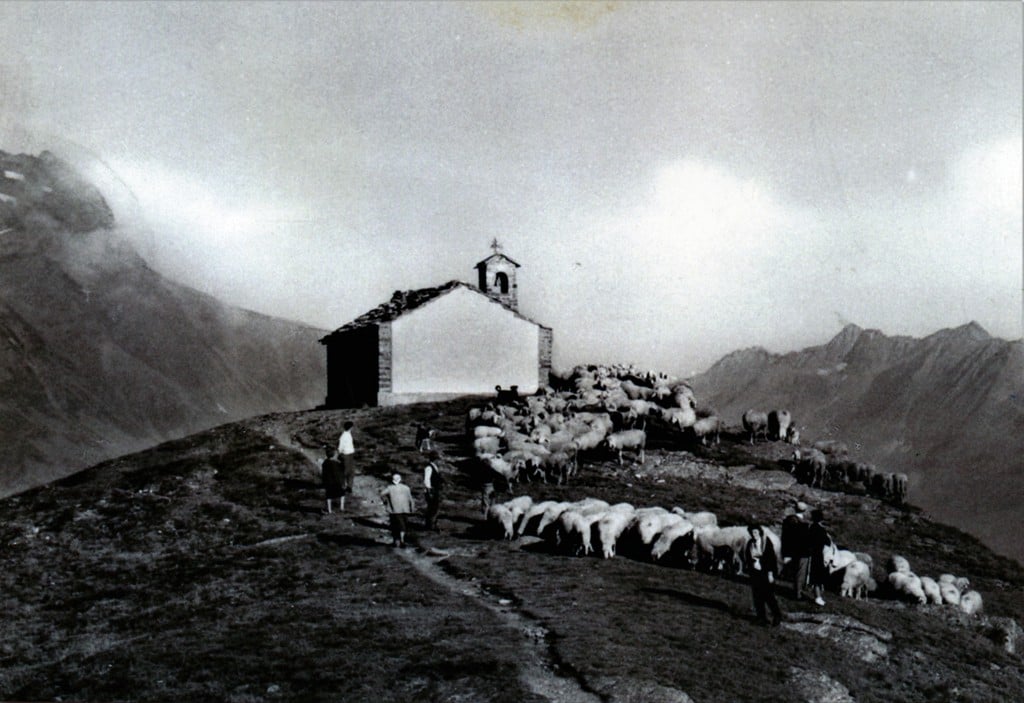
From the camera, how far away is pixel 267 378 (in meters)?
97.6

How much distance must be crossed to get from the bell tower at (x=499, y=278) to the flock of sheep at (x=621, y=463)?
5.53 metres

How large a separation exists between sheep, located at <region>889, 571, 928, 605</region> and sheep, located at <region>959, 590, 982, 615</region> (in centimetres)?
90

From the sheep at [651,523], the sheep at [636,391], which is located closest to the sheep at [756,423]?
the sheep at [636,391]

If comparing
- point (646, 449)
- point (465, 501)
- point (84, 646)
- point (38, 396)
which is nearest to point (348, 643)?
point (84, 646)

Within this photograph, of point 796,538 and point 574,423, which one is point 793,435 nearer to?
point 574,423

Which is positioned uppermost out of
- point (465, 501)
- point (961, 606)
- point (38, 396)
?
point (38, 396)

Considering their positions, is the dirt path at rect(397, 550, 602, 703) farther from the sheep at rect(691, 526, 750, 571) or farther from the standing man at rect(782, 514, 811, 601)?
the standing man at rect(782, 514, 811, 601)

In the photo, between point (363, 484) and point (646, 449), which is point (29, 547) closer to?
point (363, 484)

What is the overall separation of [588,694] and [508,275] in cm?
3361

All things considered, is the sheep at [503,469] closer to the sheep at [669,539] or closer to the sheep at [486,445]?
the sheep at [486,445]

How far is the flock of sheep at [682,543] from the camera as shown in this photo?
17398 mm

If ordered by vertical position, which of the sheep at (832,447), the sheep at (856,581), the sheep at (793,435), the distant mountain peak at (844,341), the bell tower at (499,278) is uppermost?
the bell tower at (499,278)

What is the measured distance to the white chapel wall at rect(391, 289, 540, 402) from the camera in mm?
37219

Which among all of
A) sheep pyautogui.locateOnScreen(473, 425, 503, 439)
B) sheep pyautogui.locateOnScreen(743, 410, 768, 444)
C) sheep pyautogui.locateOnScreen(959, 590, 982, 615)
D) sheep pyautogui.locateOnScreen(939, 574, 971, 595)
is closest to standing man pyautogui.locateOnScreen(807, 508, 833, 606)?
sheep pyautogui.locateOnScreen(959, 590, 982, 615)
